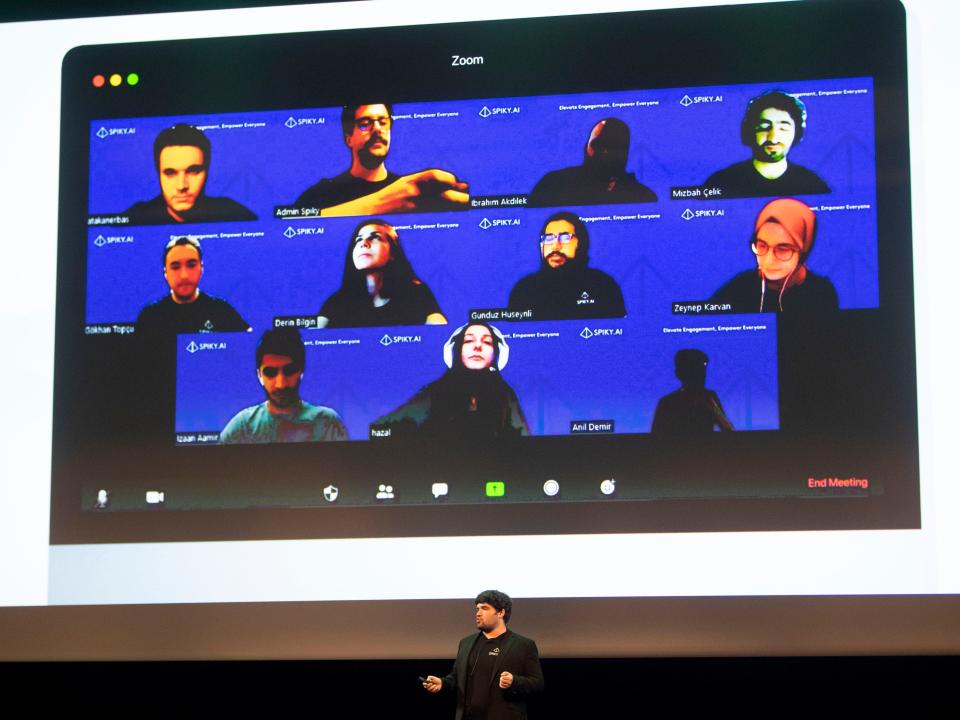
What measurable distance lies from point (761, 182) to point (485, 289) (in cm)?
83

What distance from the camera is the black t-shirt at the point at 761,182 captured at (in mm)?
3670

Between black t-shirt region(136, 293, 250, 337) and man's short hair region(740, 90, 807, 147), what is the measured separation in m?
1.54

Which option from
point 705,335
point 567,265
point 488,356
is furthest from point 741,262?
point 488,356

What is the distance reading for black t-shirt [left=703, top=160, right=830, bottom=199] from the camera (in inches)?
144

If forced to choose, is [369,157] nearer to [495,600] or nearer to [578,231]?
[578,231]

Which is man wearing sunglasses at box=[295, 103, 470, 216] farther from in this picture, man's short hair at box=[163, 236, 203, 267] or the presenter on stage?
the presenter on stage

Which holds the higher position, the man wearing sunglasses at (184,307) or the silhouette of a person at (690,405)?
the man wearing sunglasses at (184,307)

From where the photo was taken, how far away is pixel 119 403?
152 inches

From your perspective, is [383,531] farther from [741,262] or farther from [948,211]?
[948,211]

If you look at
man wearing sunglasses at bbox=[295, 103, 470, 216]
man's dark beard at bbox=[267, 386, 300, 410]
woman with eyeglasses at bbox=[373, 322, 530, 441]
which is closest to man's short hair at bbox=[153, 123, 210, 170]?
man wearing sunglasses at bbox=[295, 103, 470, 216]

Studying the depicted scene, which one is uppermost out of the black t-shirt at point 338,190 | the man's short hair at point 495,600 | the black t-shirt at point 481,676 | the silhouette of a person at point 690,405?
the black t-shirt at point 338,190

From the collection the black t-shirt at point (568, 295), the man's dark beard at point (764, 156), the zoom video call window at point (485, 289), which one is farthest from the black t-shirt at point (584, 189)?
the man's dark beard at point (764, 156)

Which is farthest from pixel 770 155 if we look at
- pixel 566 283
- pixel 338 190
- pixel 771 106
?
pixel 338 190

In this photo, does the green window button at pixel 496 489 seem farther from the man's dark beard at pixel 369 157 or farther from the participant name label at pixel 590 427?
the man's dark beard at pixel 369 157
